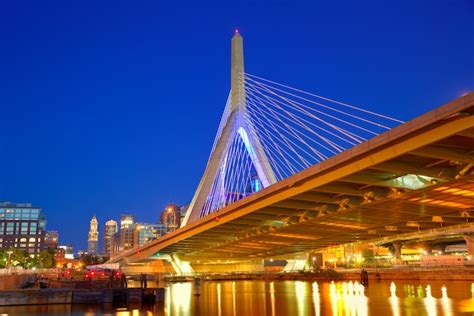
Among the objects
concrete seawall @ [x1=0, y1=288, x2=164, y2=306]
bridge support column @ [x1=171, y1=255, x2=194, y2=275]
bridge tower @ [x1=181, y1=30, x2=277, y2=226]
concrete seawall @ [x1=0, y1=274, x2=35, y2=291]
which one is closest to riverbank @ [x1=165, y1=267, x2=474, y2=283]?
bridge tower @ [x1=181, y1=30, x2=277, y2=226]

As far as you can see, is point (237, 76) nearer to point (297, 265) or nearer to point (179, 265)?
point (179, 265)

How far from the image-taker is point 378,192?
26656 millimetres

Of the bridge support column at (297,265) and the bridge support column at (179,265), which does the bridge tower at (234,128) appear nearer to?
the bridge support column at (179,265)

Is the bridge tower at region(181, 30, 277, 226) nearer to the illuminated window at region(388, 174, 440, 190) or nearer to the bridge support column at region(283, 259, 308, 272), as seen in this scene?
the illuminated window at region(388, 174, 440, 190)

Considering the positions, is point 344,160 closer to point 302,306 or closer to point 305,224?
point 302,306

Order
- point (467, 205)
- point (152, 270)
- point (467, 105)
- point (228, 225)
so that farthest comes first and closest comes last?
point (152, 270) < point (228, 225) < point (467, 205) < point (467, 105)

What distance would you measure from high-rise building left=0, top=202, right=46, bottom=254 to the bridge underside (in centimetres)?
14900

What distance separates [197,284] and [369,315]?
1862cm

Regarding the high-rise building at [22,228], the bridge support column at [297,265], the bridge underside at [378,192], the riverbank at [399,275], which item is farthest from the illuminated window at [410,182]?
the high-rise building at [22,228]

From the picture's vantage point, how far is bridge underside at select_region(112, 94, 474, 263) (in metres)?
17.3

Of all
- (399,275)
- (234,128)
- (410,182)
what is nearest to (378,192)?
(410,182)

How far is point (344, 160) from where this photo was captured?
21219 mm

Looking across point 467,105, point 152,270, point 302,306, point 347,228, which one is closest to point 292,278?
point 347,228

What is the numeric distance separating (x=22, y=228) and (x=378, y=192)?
18003 centimetres
